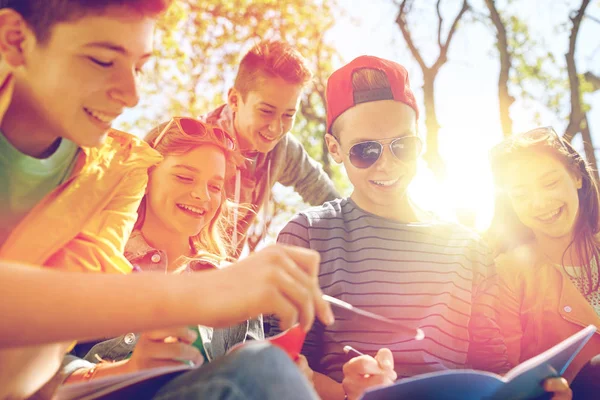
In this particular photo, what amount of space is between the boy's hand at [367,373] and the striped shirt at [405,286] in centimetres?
35

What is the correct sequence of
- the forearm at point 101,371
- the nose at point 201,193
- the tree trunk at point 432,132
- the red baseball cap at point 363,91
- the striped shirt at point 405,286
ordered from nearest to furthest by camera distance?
the forearm at point 101,371, the striped shirt at point 405,286, the red baseball cap at point 363,91, the nose at point 201,193, the tree trunk at point 432,132

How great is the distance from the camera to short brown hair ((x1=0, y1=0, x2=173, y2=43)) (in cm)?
126

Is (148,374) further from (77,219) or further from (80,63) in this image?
(80,63)

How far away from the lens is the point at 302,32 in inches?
349

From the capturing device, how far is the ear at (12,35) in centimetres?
127

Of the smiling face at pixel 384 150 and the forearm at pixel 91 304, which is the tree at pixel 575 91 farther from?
the forearm at pixel 91 304

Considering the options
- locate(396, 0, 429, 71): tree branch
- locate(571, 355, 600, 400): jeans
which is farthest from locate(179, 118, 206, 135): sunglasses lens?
locate(396, 0, 429, 71): tree branch

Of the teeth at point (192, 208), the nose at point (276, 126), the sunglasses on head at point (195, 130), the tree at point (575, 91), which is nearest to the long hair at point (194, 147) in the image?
the sunglasses on head at point (195, 130)

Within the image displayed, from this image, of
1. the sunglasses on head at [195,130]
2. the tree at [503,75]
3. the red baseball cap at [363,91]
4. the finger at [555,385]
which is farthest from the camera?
the tree at [503,75]

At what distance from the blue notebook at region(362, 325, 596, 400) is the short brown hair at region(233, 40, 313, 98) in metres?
2.52

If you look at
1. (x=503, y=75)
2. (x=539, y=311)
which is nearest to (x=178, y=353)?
(x=539, y=311)

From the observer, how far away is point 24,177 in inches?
52.1

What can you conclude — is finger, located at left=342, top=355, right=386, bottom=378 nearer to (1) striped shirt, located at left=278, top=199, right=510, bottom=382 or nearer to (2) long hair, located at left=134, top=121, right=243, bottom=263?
(1) striped shirt, located at left=278, top=199, right=510, bottom=382

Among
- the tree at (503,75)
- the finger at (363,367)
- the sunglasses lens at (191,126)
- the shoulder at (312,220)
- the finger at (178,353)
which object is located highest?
the tree at (503,75)
